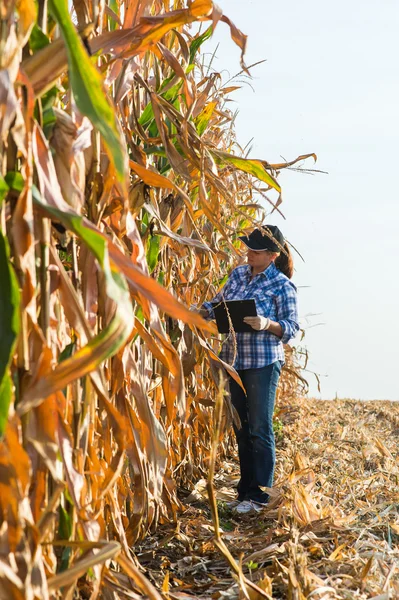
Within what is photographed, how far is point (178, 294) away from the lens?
275cm

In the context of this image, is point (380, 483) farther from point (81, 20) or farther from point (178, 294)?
point (81, 20)

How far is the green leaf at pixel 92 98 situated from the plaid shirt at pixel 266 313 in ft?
6.72

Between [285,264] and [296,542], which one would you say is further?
[285,264]

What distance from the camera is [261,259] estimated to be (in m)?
3.13

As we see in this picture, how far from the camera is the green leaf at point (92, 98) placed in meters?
0.98

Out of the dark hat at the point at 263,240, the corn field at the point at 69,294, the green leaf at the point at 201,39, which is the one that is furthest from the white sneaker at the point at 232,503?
the green leaf at the point at 201,39

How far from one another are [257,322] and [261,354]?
0.67 feet

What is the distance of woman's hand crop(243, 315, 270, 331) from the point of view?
2906mm

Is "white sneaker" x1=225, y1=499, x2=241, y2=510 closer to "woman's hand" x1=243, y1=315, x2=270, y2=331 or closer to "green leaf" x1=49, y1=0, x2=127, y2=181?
"woman's hand" x1=243, y1=315, x2=270, y2=331

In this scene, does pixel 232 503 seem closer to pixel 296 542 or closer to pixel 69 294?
pixel 296 542

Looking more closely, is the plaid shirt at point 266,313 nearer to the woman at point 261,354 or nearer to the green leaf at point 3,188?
the woman at point 261,354

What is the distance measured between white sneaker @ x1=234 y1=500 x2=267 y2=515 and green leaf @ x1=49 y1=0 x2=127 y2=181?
2.19 metres

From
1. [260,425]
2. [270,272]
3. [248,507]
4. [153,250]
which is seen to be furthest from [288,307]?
[153,250]

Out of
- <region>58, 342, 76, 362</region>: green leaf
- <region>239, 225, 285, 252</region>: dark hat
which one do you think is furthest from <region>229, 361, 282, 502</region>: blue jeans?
<region>58, 342, 76, 362</region>: green leaf
